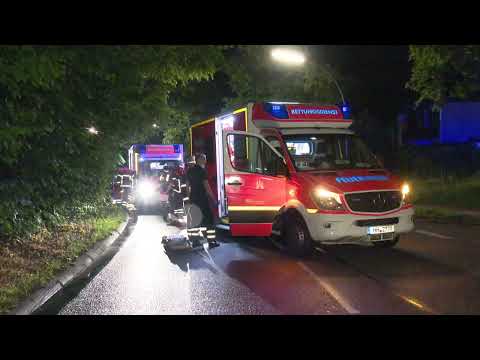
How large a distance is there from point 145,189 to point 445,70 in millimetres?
12446

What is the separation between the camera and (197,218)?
35.8ft

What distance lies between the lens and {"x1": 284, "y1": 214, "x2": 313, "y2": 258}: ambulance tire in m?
9.53

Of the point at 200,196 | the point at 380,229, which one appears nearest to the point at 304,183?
the point at 380,229

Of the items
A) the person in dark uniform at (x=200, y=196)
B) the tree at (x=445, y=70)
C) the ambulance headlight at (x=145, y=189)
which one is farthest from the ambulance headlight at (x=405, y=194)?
the ambulance headlight at (x=145, y=189)

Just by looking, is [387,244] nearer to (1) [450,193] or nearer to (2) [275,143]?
(2) [275,143]

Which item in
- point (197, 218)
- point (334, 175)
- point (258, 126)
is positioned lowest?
point (197, 218)

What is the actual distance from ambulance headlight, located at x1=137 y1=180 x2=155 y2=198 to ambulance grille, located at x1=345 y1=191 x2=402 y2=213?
14.4 metres

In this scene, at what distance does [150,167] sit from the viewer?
25.2 m

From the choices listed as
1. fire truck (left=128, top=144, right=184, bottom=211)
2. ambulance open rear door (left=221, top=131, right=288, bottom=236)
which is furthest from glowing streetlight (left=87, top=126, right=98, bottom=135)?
fire truck (left=128, top=144, right=184, bottom=211)

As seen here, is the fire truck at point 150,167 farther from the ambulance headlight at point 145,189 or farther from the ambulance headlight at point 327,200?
the ambulance headlight at point 327,200

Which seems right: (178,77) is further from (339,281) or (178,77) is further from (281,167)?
(339,281)

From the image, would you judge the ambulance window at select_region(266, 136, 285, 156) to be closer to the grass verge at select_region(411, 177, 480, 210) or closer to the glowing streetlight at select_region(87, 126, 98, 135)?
the glowing streetlight at select_region(87, 126, 98, 135)

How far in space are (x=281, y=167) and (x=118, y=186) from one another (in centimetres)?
1511

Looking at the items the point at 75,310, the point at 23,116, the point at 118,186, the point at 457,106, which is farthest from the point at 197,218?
the point at 457,106
